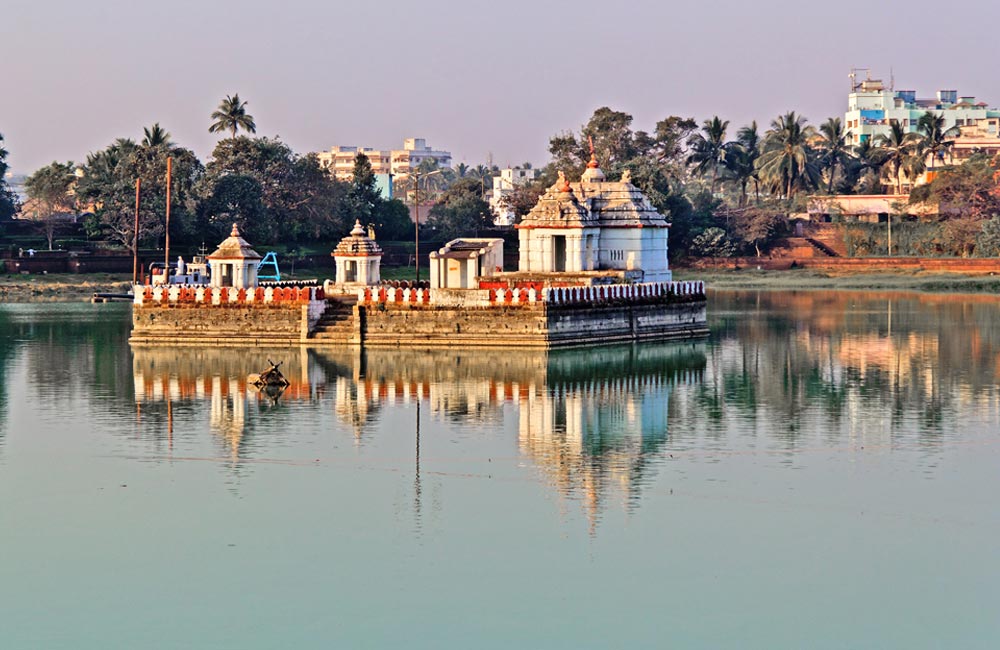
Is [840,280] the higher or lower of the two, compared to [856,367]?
higher

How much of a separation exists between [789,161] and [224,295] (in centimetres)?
8505

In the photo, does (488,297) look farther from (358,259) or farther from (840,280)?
(840,280)

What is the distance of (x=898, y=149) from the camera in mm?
141500

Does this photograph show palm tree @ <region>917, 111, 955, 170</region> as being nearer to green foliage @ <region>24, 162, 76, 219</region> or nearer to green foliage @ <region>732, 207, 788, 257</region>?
green foliage @ <region>732, 207, 788, 257</region>

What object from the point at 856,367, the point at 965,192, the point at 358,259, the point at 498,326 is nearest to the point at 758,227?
the point at 965,192

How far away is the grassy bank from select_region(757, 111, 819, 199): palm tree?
21.4 m

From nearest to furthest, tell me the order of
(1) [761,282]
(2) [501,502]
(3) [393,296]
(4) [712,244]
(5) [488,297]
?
(2) [501,502], (5) [488,297], (3) [393,296], (1) [761,282], (4) [712,244]

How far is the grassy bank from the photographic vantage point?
101 meters

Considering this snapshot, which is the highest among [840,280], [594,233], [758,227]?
[758,227]

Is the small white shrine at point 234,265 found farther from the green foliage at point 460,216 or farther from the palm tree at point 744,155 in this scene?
the palm tree at point 744,155

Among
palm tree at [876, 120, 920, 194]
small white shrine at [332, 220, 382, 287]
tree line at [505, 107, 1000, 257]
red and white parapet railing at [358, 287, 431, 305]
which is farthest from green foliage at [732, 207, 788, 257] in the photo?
red and white parapet railing at [358, 287, 431, 305]

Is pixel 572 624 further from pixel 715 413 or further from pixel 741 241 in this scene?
pixel 741 241

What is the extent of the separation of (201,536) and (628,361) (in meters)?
29.1

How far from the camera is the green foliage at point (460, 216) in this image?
124375mm
